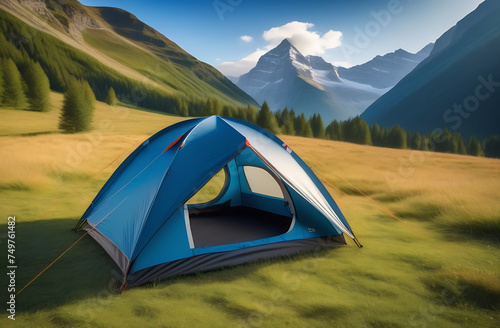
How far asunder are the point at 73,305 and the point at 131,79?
11939cm

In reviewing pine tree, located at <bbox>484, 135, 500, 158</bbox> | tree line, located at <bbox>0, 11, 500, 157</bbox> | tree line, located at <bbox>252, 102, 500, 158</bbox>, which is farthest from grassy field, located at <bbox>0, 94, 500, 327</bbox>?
pine tree, located at <bbox>484, 135, 500, 158</bbox>

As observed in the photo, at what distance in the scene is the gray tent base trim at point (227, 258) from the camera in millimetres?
4312

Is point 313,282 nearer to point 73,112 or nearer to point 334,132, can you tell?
point 73,112

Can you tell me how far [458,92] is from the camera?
404ft

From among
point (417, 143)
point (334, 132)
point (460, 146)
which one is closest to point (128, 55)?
point (334, 132)

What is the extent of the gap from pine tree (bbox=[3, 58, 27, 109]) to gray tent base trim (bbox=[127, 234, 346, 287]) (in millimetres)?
46122

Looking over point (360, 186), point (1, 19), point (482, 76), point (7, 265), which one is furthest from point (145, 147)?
point (482, 76)

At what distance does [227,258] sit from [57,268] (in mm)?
2974

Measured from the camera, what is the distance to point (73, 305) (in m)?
3.67

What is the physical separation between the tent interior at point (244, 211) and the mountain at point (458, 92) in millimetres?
115279

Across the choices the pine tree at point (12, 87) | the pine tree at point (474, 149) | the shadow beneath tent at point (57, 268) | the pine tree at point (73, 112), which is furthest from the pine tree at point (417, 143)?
the pine tree at point (12, 87)

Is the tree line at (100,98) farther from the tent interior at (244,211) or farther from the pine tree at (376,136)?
the tent interior at (244,211)

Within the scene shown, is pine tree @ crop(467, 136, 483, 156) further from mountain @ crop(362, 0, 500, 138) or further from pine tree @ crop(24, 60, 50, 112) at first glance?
pine tree @ crop(24, 60, 50, 112)

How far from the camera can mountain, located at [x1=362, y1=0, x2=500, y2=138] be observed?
352 feet
